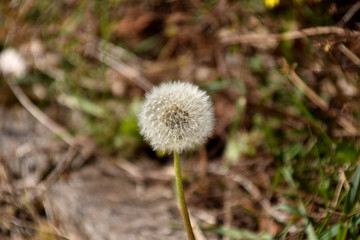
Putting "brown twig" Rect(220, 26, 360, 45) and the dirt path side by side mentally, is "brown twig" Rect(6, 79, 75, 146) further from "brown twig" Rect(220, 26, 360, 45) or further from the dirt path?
"brown twig" Rect(220, 26, 360, 45)

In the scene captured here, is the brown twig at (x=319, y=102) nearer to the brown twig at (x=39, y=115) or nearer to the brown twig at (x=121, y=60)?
the brown twig at (x=121, y=60)

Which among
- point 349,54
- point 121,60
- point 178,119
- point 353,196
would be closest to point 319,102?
point 349,54

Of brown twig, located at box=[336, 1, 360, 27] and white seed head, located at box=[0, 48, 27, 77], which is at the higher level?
white seed head, located at box=[0, 48, 27, 77]

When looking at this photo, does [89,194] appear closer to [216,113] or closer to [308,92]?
[216,113]

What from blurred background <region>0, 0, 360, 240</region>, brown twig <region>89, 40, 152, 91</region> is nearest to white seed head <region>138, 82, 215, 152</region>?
blurred background <region>0, 0, 360, 240</region>

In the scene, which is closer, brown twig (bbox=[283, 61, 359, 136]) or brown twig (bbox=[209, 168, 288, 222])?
brown twig (bbox=[209, 168, 288, 222])

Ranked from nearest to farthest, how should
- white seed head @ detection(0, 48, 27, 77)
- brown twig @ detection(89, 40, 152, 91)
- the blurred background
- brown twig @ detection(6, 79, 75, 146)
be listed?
the blurred background, brown twig @ detection(6, 79, 75, 146), brown twig @ detection(89, 40, 152, 91), white seed head @ detection(0, 48, 27, 77)
